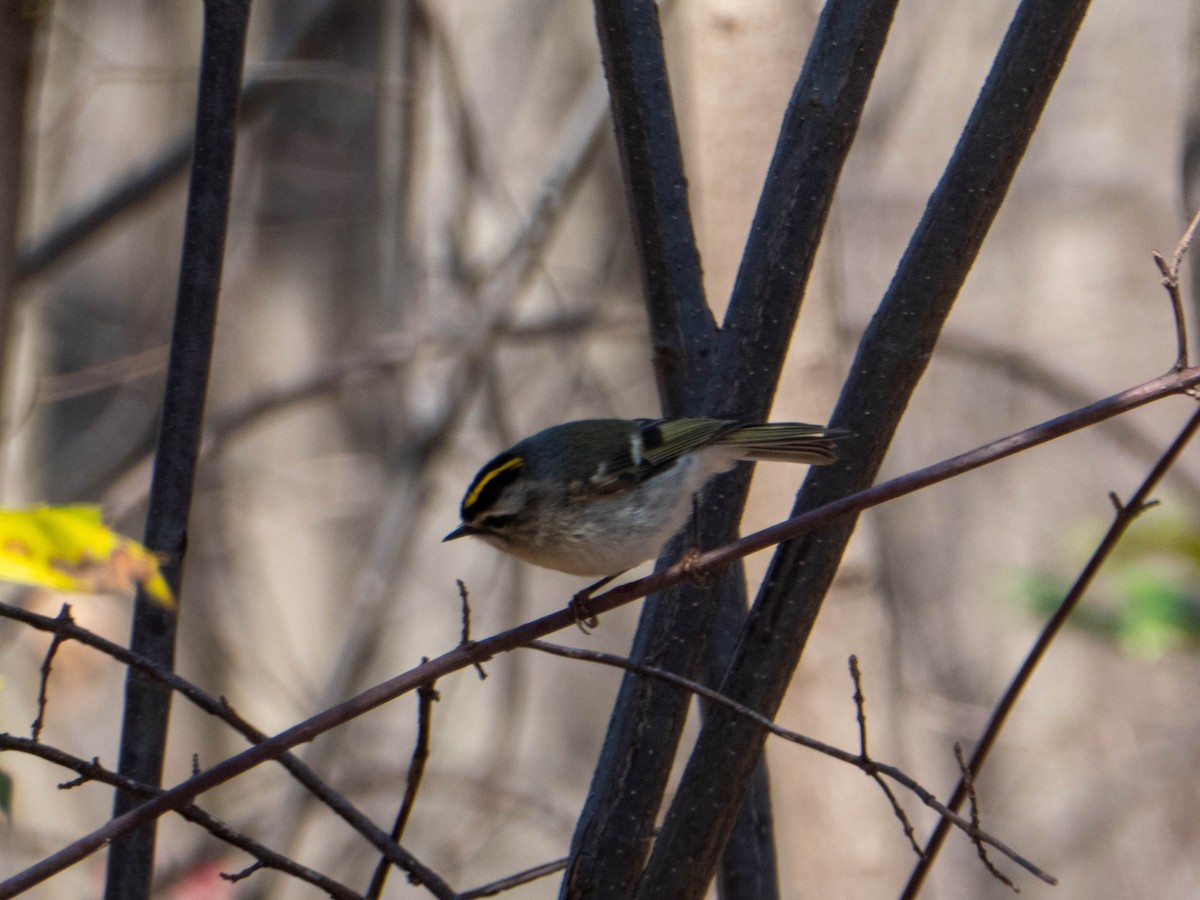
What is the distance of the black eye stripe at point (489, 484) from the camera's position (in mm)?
2033

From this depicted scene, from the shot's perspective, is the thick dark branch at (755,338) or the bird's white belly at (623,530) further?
the bird's white belly at (623,530)

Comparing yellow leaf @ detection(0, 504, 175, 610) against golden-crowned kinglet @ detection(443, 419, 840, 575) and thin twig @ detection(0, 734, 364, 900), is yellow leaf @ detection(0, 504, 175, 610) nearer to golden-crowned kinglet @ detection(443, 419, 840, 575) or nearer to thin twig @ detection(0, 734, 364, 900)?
thin twig @ detection(0, 734, 364, 900)

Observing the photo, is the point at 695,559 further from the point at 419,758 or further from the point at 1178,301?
the point at 1178,301

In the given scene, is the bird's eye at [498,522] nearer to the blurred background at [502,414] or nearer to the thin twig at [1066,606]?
the thin twig at [1066,606]

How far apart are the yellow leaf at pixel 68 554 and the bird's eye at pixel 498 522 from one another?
78 centimetres

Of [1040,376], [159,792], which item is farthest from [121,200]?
[1040,376]

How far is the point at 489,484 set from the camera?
2.04 m

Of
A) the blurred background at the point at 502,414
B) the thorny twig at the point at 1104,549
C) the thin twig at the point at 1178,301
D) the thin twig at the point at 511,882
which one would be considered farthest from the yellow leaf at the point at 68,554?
the blurred background at the point at 502,414

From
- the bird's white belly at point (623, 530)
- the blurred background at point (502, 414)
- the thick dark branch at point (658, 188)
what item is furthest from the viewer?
the blurred background at point (502, 414)

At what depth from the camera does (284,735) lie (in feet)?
3.58

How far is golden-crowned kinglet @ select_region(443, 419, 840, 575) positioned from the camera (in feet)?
6.48

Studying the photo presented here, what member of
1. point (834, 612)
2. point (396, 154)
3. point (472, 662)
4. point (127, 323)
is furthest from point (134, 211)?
point (472, 662)

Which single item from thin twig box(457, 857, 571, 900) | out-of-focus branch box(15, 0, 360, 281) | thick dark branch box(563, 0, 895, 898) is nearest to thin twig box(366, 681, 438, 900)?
thin twig box(457, 857, 571, 900)

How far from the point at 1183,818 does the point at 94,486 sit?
16.7ft
